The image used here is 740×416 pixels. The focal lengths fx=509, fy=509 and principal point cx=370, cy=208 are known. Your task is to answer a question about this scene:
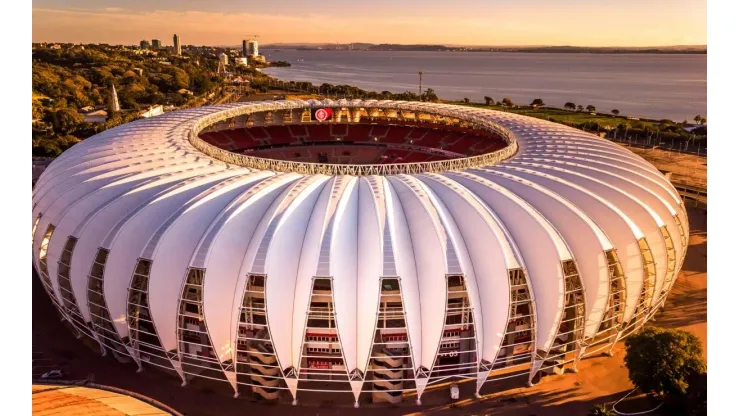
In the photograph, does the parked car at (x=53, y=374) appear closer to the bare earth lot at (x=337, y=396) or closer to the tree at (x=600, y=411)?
the bare earth lot at (x=337, y=396)

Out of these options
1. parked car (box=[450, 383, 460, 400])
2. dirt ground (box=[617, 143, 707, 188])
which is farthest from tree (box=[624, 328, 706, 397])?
dirt ground (box=[617, 143, 707, 188])

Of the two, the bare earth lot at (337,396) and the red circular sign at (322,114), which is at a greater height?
the red circular sign at (322,114)

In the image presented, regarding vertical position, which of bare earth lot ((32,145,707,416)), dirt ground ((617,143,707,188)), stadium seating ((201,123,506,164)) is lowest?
bare earth lot ((32,145,707,416))

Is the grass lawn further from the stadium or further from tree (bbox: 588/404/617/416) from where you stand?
tree (bbox: 588/404/617/416)

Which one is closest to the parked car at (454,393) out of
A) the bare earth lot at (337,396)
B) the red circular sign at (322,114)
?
the bare earth lot at (337,396)

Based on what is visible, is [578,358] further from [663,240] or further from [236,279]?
[236,279]
